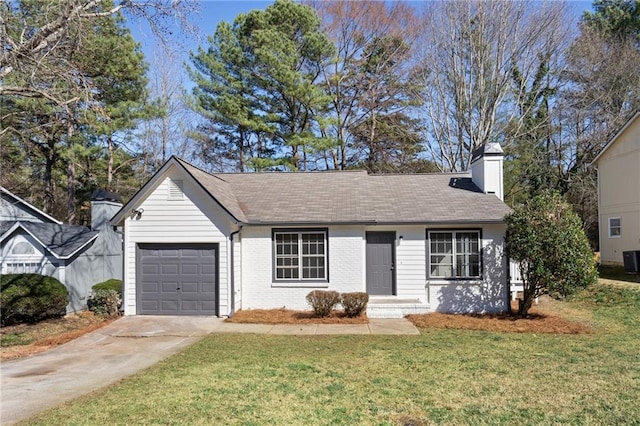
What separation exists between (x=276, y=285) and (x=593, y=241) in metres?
26.2

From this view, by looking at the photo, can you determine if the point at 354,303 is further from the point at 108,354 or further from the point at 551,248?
the point at 108,354

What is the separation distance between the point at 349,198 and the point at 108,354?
27.7ft

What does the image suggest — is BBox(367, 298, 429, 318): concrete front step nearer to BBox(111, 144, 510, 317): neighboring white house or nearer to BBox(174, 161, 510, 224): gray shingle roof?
BBox(111, 144, 510, 317): neighboring white house

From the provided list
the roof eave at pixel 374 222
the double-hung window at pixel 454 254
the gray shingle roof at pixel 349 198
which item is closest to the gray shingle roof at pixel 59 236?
the gray shingle roof at pixel 349 198

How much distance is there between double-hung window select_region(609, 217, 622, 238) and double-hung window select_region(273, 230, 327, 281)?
16.8 meters

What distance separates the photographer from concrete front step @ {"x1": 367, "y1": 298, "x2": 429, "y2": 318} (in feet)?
38.3

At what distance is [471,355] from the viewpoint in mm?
7934

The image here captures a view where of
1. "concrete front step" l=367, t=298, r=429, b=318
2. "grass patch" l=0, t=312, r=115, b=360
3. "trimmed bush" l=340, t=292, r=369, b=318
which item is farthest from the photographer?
"concrete front step" l=367, t=298, r=429, b=318

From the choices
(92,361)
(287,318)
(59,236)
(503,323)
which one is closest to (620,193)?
(503,323)

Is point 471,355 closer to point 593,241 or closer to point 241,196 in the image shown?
point 241,196

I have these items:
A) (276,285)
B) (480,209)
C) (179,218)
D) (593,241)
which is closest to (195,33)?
(179,218)

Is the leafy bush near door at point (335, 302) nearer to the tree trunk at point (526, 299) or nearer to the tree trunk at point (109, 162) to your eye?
the tree trunk at point (526, 299)

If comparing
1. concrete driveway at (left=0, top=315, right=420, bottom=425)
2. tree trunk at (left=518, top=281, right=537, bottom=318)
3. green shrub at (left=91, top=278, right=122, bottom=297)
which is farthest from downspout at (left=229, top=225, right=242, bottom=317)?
tree trunk at (left=518, top=281, right=537, bottom=318)

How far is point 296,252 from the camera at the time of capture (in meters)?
12.5
